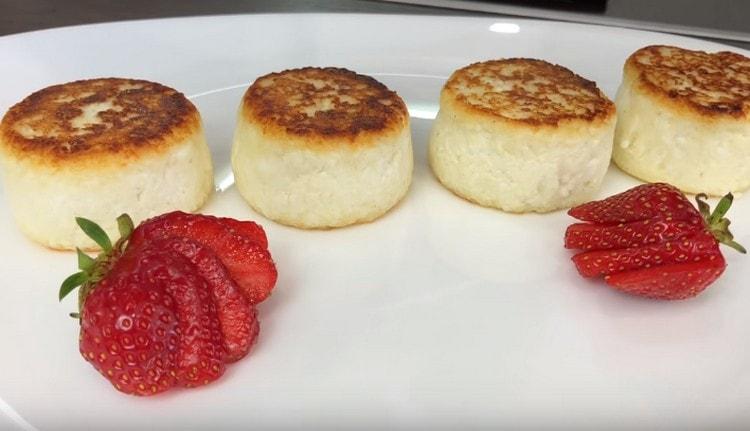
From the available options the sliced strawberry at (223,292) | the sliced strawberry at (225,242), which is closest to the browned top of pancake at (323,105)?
the sliced strawberry at (225,242)

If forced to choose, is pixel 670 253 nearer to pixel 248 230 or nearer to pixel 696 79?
pixel 696 79

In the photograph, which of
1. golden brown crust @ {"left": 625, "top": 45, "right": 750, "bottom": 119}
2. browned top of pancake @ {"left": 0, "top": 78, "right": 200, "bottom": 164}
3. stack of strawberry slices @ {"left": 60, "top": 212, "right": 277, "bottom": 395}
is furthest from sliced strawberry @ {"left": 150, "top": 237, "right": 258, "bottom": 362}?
golden brown crust @ {"left": 625, "top": 45, "right": 750, "bottom": 119}

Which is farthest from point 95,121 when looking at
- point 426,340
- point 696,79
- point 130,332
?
point 696,79

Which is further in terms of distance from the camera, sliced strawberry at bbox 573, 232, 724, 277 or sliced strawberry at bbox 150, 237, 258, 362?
sliced strawberry at bbox 573, 232, 724, 277

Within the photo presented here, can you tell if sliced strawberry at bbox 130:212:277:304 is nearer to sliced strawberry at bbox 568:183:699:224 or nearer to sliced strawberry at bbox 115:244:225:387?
sliced strawberry at bbox 115:244:225:387

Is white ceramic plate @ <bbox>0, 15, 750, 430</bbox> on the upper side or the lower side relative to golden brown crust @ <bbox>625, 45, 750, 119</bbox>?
lower

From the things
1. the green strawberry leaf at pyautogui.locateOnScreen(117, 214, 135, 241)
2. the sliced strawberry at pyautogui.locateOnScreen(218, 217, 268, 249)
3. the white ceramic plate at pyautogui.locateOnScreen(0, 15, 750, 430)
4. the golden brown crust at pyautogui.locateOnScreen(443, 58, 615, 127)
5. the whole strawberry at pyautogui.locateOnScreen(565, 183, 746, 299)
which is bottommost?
the white ceramic plate at pyautogui.locateOnScreen(0, 15, 750, 430)

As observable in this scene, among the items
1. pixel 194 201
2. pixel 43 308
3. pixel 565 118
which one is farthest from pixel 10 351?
pixel 565 118

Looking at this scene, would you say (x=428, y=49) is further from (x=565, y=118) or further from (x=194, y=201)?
(x=194, y=201)
